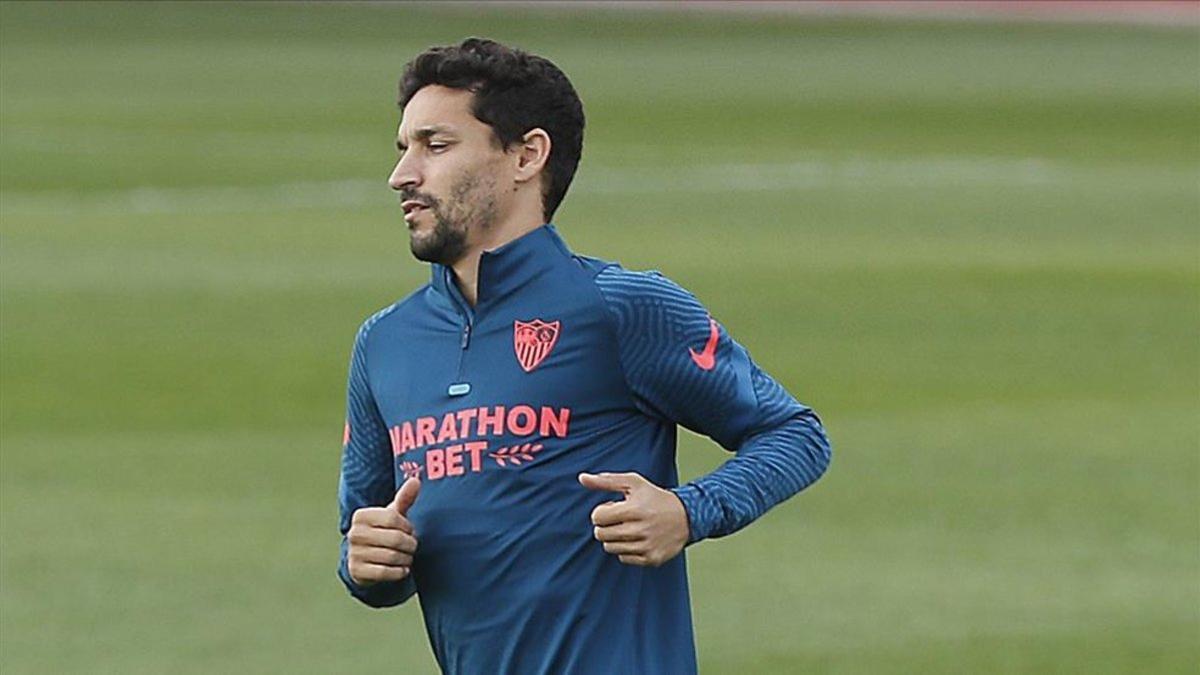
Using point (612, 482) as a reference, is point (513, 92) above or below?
above

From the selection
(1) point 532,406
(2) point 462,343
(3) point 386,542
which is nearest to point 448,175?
(2) point 462,343

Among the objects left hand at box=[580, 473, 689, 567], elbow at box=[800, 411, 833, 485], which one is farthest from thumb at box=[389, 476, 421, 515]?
elbow at box=[800, 411, 833, 485]

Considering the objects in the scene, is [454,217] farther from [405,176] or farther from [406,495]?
[406,495]

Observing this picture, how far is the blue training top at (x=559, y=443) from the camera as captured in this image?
5207 millimetres

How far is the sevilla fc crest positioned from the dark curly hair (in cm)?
21

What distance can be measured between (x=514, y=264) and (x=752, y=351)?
10260 millimetres

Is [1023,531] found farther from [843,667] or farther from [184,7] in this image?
[184,7]

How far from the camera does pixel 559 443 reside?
5.23m

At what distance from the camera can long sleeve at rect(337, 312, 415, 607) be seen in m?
5.46

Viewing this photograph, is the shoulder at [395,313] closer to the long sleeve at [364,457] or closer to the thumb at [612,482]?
the long sleeve at [364,457]

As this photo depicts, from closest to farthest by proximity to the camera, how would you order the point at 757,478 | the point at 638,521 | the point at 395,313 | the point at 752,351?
the point at 638,521, the point at 757,478, the point at 395,313, the point at 752,351

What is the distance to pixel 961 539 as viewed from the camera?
1098 cm

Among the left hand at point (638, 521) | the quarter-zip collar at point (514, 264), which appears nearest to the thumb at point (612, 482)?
the left hand at point (638, 521)

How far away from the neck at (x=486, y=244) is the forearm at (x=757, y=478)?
490 mm
